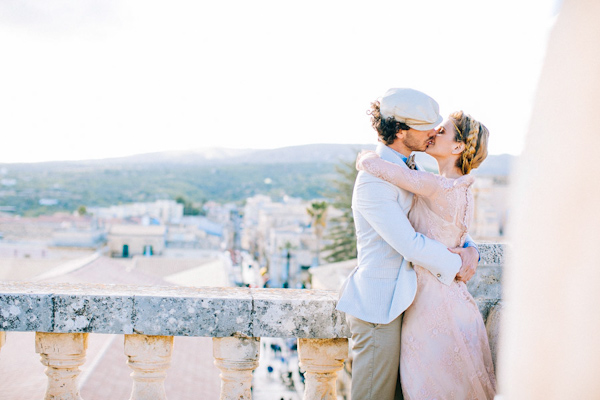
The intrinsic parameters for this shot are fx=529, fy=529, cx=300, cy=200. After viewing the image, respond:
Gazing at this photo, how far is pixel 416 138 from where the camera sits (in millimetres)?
2475

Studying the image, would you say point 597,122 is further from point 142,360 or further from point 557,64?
point 142,360

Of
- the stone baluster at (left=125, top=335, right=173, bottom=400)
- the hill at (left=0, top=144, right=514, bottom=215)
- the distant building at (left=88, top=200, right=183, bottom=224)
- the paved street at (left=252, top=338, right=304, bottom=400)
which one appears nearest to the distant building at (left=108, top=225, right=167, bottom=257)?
the distant building at (left=88, top=200, right=183, bottom=224)

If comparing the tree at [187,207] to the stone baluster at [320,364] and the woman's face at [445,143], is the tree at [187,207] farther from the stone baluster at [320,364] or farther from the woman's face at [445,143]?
the woman's face at [445,143]

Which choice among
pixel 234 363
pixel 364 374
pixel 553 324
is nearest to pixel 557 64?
pixel 553 324

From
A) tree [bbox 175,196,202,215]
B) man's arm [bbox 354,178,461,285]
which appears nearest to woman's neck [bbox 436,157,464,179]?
man's arm [bbox 354,178,461,285]

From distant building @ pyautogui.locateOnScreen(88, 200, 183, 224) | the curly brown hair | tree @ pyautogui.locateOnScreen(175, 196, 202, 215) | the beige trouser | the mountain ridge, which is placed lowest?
tree @ pyautogui.locateOnScreen(175, 196, 202, 215)

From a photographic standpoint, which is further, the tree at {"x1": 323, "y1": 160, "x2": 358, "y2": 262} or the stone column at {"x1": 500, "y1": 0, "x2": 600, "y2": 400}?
the tree at {"x1": 323, "y1": 160, "x2": 358, "y2": 262}

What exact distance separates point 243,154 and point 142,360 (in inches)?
7022

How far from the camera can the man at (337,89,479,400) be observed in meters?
2.30

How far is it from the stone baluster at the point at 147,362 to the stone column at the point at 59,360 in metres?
0.28

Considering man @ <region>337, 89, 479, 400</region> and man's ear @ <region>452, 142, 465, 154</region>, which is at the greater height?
man's ear @ <region>452, 142, 465, 154</region>

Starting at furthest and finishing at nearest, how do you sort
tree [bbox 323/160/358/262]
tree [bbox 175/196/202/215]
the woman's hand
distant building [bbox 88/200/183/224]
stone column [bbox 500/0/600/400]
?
tree [bbox 175/196/202/215] → distant building [bbox 88/200/183/224] → tree [bbox 323/160/358/262] → the woman's hand → stone column [bbox 500/0/600/400]

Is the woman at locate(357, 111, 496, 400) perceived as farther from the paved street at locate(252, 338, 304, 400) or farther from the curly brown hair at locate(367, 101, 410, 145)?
the paved street at locate(252, 338, 304, 400)

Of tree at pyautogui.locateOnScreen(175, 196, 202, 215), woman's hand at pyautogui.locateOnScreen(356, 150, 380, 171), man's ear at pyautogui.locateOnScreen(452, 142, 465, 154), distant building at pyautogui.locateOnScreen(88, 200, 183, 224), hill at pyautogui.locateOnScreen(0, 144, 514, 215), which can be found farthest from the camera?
tree at pyautogui.locateOnScreen(175, 196, 202, 215)
